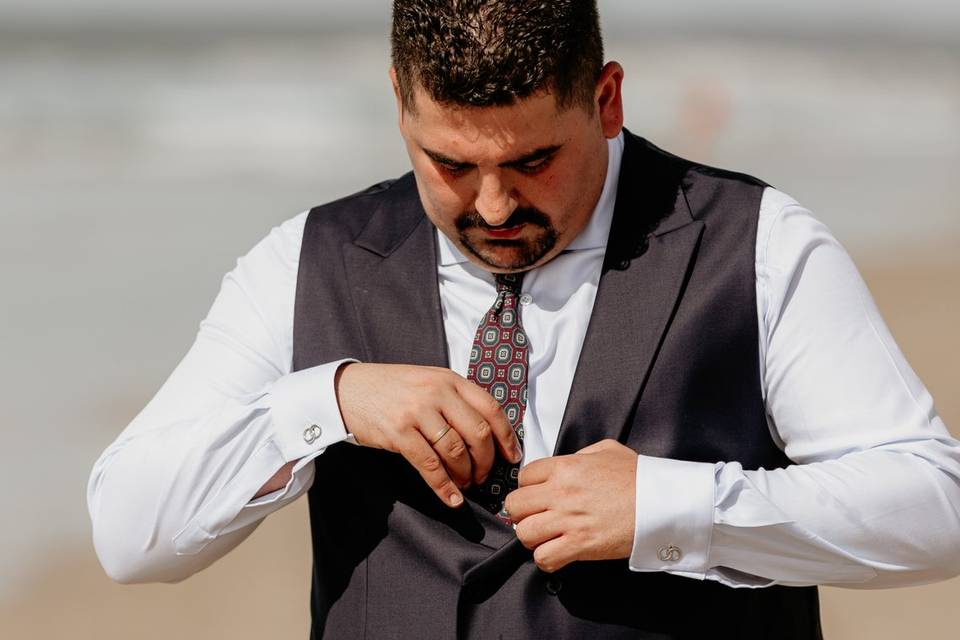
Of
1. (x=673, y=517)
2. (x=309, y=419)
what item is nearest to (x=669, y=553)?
A: (x=673, y=517)

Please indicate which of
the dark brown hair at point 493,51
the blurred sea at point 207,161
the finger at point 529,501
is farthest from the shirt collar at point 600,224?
the blurred sea at point 207,161

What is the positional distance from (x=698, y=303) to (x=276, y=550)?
9.95 ft

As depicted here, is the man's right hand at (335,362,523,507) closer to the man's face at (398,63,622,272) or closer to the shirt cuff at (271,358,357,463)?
the shirt cuff at (271,358,357,463)

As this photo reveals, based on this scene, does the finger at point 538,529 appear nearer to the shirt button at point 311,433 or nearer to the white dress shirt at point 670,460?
the white dress shirt at point 670,460

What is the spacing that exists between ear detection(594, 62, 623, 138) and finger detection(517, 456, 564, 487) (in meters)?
0.49

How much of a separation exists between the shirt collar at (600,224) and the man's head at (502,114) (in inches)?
3.9

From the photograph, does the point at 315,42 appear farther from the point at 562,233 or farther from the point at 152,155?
the point at 562,233

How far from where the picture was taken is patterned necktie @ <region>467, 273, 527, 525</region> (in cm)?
189

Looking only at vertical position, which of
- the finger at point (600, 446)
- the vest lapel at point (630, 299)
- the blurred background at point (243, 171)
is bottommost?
the blurred background at point (243, 171)

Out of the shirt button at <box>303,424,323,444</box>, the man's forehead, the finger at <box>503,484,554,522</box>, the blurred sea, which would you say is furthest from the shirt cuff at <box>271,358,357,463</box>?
the blurred sea

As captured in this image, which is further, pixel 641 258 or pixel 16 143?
pixel 16 143

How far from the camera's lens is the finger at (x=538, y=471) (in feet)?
5.59

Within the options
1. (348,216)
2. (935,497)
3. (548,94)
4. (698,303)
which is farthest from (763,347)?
(348,216)

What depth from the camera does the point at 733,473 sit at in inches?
67.5
